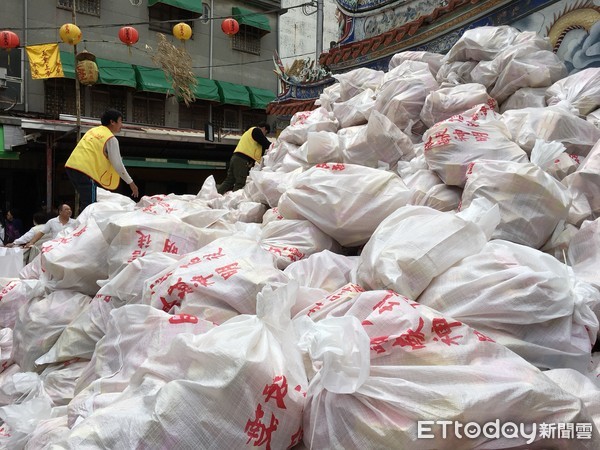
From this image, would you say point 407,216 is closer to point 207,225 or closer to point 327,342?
point 327,342

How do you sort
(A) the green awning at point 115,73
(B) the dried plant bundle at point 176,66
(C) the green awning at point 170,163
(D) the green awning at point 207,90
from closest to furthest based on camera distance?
(C) the green awning at point 170,163
(B) the dried plant bundle at point 176,66
(A) the green awning at point 115,73
(D) the green awning at point 207,90

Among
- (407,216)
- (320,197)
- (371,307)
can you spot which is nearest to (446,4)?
(320,197)

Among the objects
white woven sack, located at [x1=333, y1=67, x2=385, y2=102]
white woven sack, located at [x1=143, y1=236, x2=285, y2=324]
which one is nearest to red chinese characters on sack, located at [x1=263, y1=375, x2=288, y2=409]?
white woven sack, located at [x1=143, y1=236, x2=285, y2=324]

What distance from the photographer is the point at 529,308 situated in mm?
1459

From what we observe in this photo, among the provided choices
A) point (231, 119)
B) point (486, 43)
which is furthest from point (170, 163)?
point (486, 43)

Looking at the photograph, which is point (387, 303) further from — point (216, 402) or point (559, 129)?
point (559, 129)

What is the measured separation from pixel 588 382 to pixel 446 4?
484 cm

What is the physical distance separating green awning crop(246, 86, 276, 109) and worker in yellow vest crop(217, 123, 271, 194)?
11.2 metres

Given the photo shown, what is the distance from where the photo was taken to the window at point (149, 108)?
1517 cm

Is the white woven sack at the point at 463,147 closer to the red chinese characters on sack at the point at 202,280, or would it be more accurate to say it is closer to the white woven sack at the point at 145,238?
the white woven sack at the point at 145,238

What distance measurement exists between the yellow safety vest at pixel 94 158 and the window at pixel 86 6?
38.1 feet

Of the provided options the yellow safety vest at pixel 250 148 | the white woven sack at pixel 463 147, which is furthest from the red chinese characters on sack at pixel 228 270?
the yellow safety vest at pixel 250 148

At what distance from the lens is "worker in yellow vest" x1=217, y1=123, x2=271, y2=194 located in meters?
6.02

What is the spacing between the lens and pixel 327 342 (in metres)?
1.16
